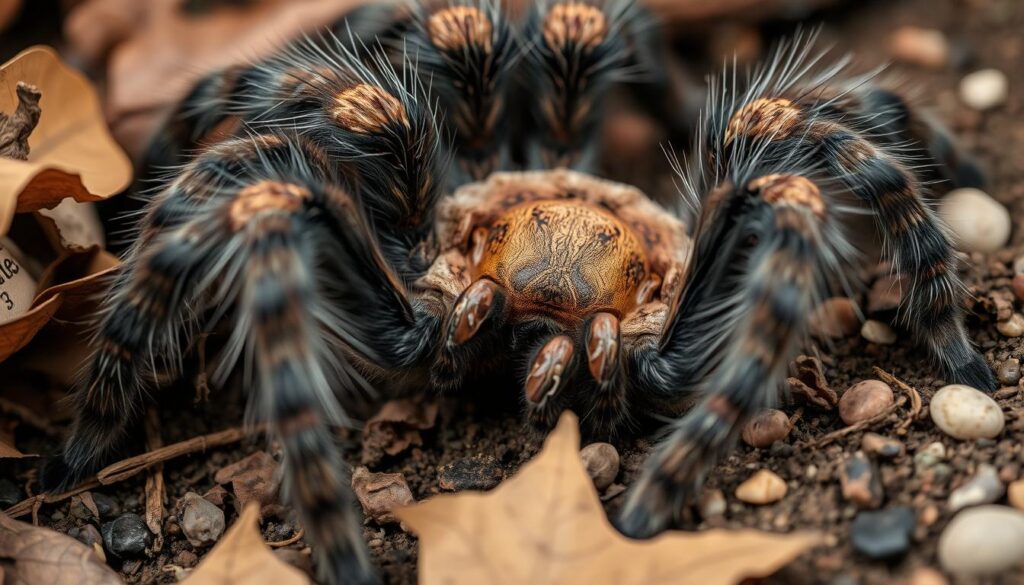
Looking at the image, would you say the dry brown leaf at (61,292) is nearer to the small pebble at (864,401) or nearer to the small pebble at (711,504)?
the small pebble at (711,504)

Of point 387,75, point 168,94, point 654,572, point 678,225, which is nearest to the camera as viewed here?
point 654,572

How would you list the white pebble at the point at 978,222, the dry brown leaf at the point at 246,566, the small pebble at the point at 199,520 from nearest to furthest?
Result: the dry brown leaf at the point at 246,566 < the small pebble at the point at 199,520 < the white pebble at the point at 978,222

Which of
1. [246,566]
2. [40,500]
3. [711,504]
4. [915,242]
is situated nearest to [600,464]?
[711,504]

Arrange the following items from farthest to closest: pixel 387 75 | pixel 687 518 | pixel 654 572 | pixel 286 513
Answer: pixel 387 75 → pixel 286 513 → pixel 687 518 → pixel 654 572

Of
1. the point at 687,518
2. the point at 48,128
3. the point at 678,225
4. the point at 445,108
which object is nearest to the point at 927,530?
the point at 687,518

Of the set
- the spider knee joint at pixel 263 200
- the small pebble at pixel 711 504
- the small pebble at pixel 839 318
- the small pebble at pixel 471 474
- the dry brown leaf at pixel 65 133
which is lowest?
the small pebble at pixel 471 474

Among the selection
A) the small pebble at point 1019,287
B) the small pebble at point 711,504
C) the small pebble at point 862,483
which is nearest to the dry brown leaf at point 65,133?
the small pebble at point 711,504

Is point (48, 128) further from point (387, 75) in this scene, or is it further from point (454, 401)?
point (454, 401)
